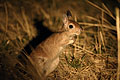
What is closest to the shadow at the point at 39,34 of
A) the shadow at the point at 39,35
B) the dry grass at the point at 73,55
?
the shadow at the point at 39,35

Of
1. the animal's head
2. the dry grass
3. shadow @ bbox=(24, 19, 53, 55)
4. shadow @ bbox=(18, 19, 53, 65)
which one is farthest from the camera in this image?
shadow @ bbox=(24, 19, 53, 55)

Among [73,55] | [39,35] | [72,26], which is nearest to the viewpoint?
[72,26]

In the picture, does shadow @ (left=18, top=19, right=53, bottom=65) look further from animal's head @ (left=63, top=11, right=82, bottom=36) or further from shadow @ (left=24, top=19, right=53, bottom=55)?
animal's head @ (left=63, top=11, right=82, bottom=36)

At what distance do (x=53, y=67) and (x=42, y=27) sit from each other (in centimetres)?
334

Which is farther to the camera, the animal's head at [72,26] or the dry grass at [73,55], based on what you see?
the animal's head at [72,26]

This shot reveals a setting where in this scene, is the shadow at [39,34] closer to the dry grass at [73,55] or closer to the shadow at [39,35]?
the shadow at [39,35]

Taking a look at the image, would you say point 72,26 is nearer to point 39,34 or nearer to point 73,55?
point 73,55

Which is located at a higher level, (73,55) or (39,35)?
(39,35)

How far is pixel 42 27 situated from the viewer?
23.4ft

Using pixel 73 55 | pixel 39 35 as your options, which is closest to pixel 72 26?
pixel 73 55

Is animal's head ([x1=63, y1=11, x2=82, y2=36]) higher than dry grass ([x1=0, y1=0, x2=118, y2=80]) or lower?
higher

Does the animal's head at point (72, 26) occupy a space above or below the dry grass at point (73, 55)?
above

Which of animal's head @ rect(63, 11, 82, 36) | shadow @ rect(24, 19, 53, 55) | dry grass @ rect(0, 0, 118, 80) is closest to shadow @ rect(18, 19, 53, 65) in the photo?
shadow @ rect(24, 19, 53, 55)

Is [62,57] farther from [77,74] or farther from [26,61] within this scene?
[26,61]
